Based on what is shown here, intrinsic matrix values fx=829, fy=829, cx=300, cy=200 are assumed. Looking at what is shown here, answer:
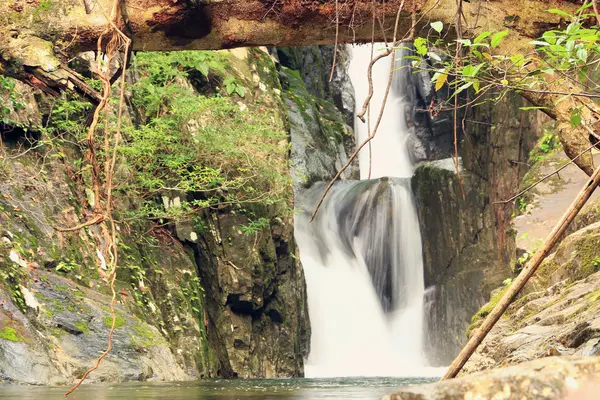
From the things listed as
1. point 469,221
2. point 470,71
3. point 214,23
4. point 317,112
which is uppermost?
point 214,23

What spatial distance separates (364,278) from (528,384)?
61.9 ft

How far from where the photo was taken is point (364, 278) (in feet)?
67.6

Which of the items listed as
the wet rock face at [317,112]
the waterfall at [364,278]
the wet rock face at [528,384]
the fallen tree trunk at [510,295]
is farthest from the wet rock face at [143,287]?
Result: the wet rock face at [317,112]

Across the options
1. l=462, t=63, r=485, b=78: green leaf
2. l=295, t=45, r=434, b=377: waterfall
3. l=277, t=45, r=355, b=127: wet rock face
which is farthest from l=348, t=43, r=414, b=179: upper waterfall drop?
l=462, t=63, r=485, b=78: green leaf

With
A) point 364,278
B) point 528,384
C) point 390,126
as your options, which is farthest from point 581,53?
point 390,126

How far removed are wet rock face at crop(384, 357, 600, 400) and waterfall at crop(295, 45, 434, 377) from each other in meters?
16.2

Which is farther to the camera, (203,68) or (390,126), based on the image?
(390,126)

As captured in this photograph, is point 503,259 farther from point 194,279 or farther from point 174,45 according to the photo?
point 174,45

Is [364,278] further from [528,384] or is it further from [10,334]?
[528,384]

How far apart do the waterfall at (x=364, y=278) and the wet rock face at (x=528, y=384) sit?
16.2 m

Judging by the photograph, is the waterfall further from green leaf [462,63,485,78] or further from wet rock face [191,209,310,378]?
green leaf [462,63,485,78]

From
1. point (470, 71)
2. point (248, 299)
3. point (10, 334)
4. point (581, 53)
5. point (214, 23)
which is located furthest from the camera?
point (248, 299)

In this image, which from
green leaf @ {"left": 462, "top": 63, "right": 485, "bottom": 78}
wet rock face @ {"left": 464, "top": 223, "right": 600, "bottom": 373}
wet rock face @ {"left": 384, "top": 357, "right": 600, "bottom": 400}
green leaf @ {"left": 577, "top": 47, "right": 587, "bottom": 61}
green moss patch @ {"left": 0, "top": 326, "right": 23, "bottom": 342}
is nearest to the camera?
wet rock face @ {"left": 384, "top": 357, "right": 600, "bottom": 400}

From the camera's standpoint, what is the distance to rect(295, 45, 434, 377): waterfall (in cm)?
1909
